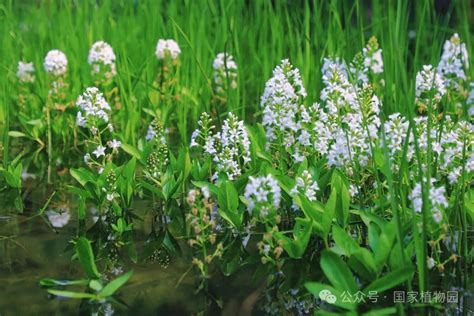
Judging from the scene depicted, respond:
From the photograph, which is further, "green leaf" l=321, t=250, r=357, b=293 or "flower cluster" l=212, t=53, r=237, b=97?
"flower cluster" l=212, t=53, r=237, b=97

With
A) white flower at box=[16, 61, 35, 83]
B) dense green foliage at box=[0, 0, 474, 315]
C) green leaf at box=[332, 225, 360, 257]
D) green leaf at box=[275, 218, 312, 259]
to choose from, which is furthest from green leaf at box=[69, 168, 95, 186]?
white flower at box=[16, 61, 35, 83]

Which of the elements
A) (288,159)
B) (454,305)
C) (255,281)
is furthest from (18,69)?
(454,305)

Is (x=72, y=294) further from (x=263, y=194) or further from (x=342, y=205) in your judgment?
(x=342, y=205)

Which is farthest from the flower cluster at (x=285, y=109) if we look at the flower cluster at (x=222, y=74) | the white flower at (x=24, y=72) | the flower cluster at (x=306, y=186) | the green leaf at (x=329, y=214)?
the white flower at (x=24, y=72)

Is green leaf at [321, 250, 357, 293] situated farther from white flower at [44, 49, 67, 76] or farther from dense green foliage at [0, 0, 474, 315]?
white flower at [44, 49, 67, 76]

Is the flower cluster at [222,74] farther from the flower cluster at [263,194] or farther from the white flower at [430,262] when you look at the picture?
the white flower at [430,262]

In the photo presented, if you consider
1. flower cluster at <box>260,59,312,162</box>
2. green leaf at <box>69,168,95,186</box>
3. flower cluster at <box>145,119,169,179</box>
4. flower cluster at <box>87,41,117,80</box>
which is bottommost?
green leaf at <box>69,168,95,186</box>

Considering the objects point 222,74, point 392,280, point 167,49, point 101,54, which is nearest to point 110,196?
point 392,280
